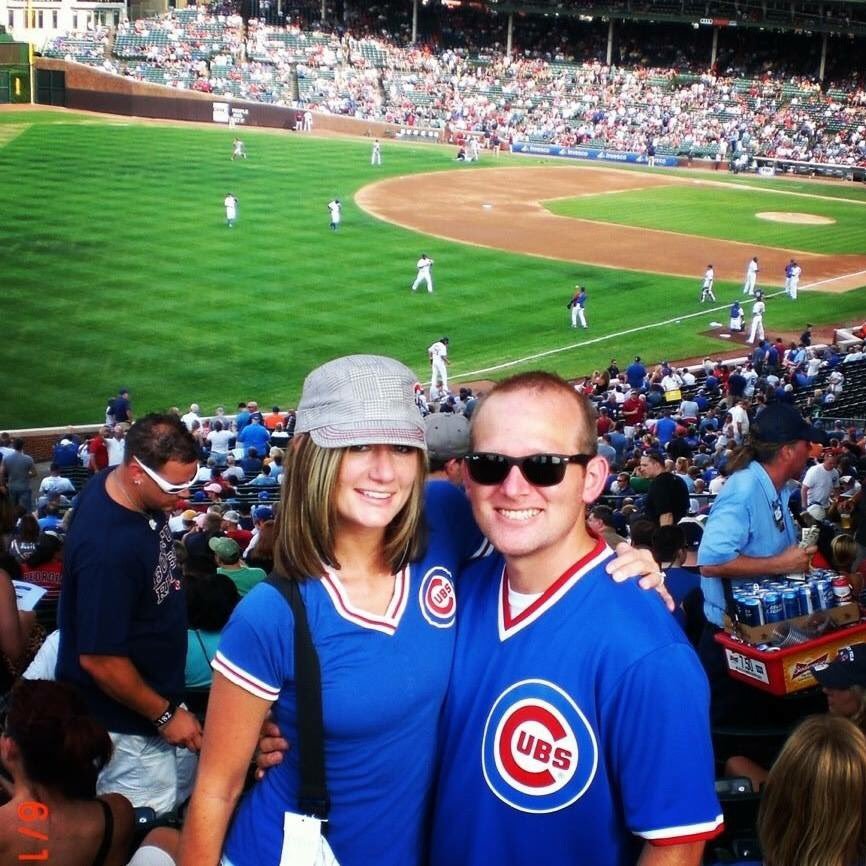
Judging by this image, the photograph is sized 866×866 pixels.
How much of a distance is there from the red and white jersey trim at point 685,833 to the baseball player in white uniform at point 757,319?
81.4 feet

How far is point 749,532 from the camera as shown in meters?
5.17

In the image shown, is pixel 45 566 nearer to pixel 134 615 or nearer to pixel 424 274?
pixel 134 615

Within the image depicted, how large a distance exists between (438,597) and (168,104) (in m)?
59.2

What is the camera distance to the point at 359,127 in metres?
58.8

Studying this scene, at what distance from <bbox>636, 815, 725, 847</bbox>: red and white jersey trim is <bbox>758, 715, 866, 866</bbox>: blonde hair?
67 centimetres

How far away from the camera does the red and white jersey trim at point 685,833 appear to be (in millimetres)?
2557

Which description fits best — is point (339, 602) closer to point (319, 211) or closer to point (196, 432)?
point (196, 432)

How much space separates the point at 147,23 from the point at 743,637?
7029 centimetres

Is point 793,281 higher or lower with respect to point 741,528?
lower

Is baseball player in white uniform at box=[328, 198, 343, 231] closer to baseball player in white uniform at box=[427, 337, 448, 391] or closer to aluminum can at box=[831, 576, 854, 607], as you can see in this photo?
baseball player in white uniform at box=[427, 337, 448, 391]

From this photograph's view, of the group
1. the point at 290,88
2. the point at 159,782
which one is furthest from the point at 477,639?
the point at 290,88

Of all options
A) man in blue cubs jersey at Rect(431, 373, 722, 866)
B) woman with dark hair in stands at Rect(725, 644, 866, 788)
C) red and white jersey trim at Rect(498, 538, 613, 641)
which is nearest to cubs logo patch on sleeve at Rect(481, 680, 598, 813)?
man in blue cubs jersey at Rect(431, 373, 722, 866)

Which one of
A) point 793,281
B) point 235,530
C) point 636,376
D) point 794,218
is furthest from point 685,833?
point 794,218

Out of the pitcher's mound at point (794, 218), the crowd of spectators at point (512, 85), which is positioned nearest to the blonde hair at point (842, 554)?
Answer: the pitcher's mound at point (794, 218)
